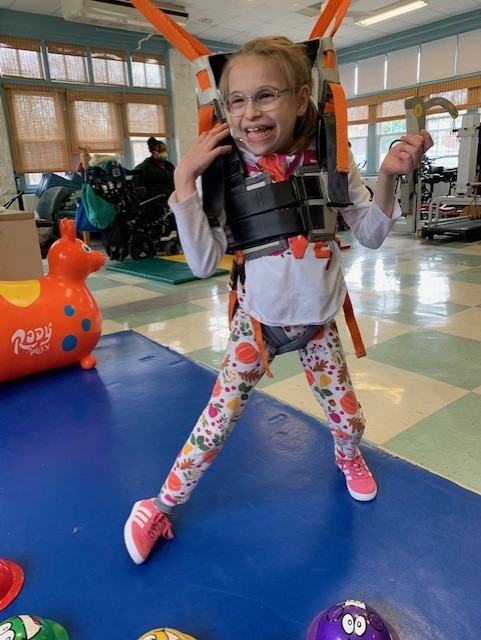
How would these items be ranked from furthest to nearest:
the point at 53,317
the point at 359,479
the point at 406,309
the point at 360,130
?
the point at 360,130 → the point at 406,309 → the point at 53,317 → the point at 359,479

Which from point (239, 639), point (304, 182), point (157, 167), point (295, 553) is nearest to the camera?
point (239, 639)

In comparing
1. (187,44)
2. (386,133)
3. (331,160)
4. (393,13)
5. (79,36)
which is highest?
(393,13)

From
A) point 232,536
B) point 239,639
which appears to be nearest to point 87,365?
point 232,536

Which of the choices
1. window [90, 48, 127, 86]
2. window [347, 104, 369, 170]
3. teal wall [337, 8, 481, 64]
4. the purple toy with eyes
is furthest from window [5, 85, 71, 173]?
the purple toy with eyes

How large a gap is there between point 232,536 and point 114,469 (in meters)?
0.53

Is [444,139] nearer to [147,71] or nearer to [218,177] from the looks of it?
[147,71]

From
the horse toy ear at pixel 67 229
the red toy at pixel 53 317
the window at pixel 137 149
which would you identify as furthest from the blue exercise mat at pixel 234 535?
the window at pixel 137 149

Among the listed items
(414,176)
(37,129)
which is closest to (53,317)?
(414,176)

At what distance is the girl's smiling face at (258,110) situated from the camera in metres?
1.09

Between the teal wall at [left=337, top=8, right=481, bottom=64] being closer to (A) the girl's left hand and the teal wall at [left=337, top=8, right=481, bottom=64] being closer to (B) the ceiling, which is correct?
(B) the ceiling

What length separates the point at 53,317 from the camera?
250 cm

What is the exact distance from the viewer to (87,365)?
2.65m

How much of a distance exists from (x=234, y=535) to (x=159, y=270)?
4245mm

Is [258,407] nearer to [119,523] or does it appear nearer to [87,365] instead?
[119,523]
